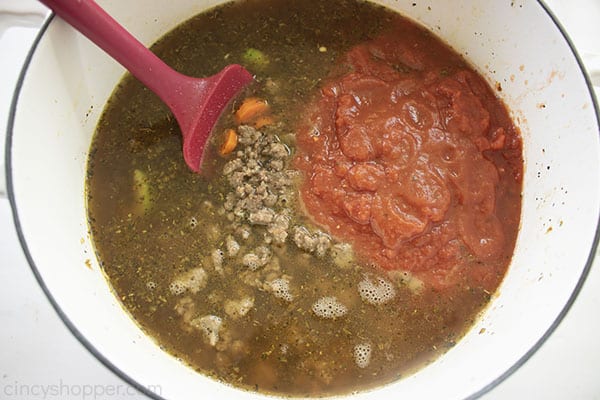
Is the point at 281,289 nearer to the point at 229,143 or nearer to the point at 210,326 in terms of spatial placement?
the point at 210,326

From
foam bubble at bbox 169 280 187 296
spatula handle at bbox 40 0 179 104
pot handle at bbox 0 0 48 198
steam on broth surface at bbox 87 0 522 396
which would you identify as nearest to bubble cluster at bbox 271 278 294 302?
steam on broth surface at bbox 87 0 522 396

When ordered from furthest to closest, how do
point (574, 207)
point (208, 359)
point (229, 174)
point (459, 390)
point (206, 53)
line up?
point (206, 53) → point (229, 174) → point (208, 359) → point (574, 207) → point (459, 390)

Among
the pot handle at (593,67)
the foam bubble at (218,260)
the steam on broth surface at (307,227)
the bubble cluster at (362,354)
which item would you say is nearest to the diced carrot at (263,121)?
the steam on broth surface at (307,227)

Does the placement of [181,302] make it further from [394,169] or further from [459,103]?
[459,103]

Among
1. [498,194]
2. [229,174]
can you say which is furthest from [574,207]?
[229,174]

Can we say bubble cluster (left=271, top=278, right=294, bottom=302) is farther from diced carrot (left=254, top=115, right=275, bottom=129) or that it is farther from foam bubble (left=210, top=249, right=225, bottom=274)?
diced carrot (left=254, top=115, right=275, bottom=129)

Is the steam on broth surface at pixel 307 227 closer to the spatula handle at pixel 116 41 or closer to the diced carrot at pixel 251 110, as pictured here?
the diced carrot at pixel 251 110

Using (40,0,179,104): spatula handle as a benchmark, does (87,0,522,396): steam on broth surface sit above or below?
below
